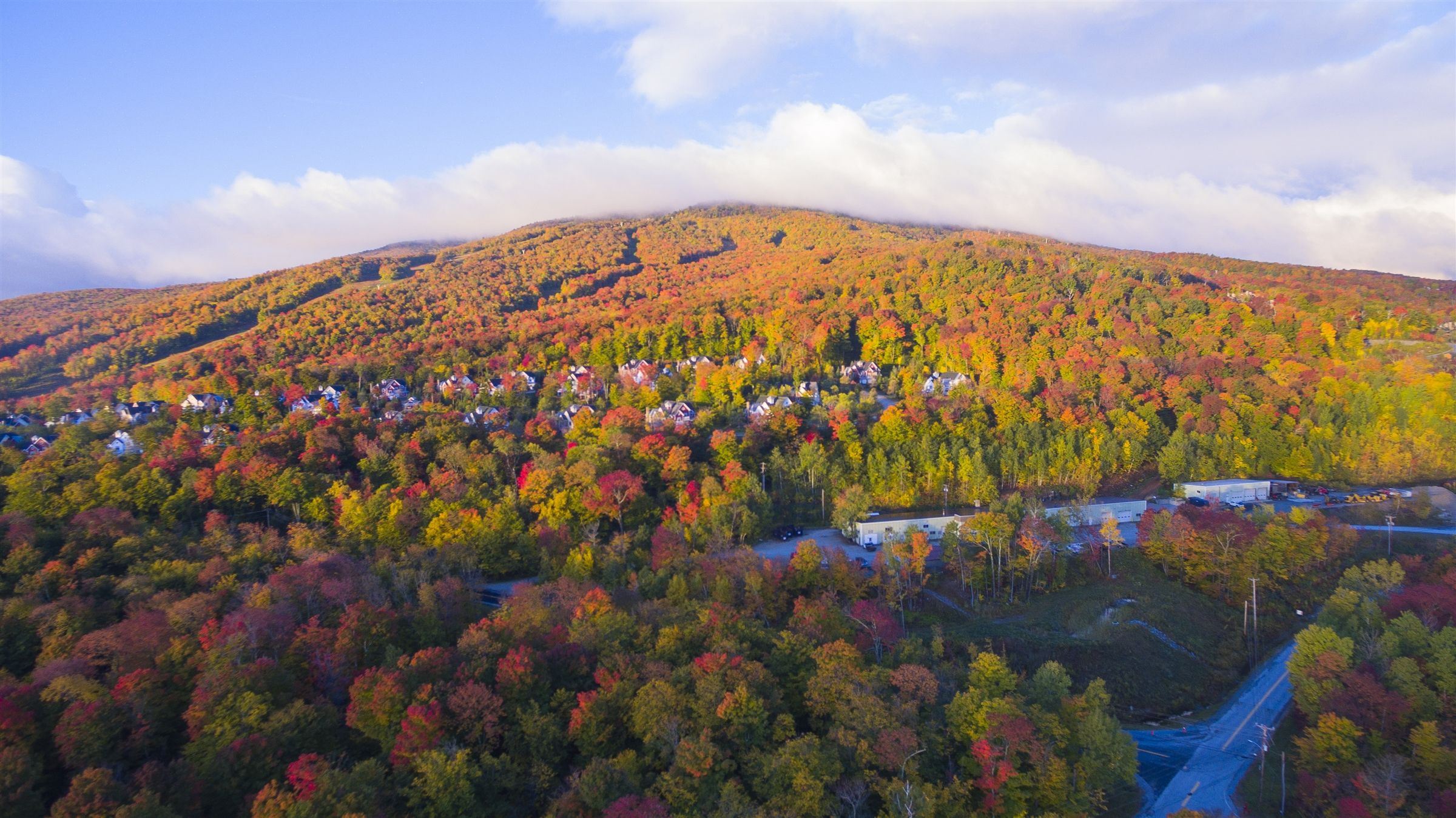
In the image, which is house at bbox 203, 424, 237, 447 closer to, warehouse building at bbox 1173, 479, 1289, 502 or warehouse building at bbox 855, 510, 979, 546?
warehouse building at bbox 855, 510, 979, 546

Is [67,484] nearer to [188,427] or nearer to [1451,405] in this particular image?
[188,427]

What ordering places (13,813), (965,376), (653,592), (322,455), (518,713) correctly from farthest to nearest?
(965,376) < (322,455) < (653,592) < (518,713) < (13,813)

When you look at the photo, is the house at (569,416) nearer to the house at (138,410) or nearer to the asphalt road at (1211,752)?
the house at (138,410)

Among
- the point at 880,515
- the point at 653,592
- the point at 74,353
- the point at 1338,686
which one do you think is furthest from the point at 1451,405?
the point at 74,353

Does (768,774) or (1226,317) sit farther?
(1226,317)

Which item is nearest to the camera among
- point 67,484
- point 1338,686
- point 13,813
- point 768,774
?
point 13,813

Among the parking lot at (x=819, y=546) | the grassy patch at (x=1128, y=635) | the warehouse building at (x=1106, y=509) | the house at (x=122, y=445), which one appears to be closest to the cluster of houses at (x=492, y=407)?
the house at (x=122, y=445)
